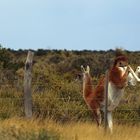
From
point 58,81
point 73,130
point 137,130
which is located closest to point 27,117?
point 73,130

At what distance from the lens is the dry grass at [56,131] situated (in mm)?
11953

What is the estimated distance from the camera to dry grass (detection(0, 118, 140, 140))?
12.0m

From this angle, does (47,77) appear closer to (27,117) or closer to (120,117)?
(120,117)

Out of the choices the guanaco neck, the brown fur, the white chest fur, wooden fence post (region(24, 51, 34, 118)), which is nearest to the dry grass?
wooden fence post (region(24, 51, 34, 118))

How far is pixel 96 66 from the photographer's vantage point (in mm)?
37000

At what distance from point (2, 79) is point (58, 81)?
222 centimetres

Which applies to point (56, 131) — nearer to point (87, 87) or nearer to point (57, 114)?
point (87, 87)

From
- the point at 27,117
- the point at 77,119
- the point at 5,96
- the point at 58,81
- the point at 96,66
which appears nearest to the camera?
the point at 27,117

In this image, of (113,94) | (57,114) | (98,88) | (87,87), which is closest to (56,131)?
(113,94)

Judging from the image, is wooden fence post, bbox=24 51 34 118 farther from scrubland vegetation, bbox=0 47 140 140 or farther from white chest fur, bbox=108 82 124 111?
white chest fur, bbox=108 82 124 111

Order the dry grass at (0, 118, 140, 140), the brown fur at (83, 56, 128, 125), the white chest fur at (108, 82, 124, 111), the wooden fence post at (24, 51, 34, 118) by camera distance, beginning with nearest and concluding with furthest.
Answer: the dry grass at (0, 118, 140, 140) < the brown fur at (83, 56, 128, 125) < the white chest fur at (108, 82, 124, 111) < the wooden fence post at (24, 51, 34, 118)

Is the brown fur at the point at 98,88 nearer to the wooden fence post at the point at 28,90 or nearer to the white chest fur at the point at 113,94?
the white chest fur at the point at 113,94

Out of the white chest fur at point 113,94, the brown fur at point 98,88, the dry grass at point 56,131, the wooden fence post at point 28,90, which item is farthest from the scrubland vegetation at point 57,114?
the white chest fur at point 113,94

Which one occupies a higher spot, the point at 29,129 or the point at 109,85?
the point at 109,85
